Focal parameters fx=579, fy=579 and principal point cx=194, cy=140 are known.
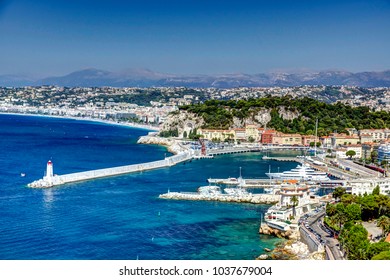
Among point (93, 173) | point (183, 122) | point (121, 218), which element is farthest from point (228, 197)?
point (183, 122)

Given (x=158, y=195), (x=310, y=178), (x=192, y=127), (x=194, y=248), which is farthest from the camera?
(x=192, y=127)

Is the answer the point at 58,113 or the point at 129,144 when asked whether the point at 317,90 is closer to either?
the point at 58,113

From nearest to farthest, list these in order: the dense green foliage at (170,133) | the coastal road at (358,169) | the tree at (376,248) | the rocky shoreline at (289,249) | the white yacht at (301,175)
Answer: the tree at (376,248) → the rocky shoreline at (289,249) → the white yacht at (301,175) → the coastal road at (358,169) → the dense green foliage at (170,133)

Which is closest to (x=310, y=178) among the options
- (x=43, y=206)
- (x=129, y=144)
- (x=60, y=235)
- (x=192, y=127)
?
(x=43, y=206)

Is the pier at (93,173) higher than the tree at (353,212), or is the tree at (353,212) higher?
the tree at (353,212)

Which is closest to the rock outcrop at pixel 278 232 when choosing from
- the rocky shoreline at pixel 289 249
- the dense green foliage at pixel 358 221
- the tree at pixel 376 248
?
the rocky shoreline at pixel 289 249

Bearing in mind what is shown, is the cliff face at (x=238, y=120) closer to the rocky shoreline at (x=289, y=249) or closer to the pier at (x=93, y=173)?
the pier at (x=93, y=173)

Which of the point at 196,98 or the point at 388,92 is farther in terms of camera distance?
the point at 196,98
